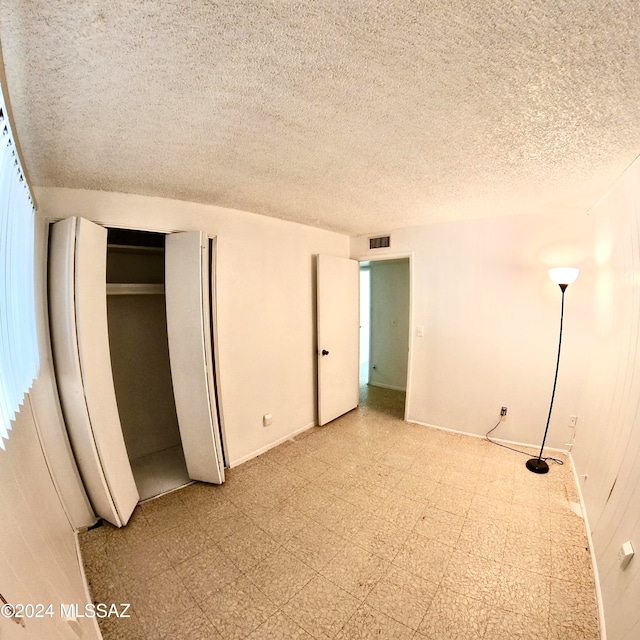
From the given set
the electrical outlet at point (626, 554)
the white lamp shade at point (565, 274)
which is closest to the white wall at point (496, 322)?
the white lamp shade at point (565, 274)

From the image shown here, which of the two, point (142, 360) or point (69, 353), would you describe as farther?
point (142, 360)

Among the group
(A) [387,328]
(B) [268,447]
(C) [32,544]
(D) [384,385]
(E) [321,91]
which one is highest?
(E) [321,91]

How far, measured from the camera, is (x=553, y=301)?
2428 mm

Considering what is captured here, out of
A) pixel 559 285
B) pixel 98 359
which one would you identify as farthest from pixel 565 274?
pixel 98 359

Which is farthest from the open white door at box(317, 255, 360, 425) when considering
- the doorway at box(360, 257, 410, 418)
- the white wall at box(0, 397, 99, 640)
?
the white wall at box(0, 397, 99, 640)

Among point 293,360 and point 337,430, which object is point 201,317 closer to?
point 293,360

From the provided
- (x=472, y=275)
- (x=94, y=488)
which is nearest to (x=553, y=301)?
(x=472, y=275)

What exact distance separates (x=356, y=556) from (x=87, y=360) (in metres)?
2.03

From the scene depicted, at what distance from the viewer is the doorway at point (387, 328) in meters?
4.32

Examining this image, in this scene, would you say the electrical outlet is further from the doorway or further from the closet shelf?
the closet shelf

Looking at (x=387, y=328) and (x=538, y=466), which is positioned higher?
(x=387, y=328)

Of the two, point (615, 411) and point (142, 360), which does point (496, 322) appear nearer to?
point (615, 411)

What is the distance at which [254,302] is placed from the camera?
2.46 metres

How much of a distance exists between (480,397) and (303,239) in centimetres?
263
